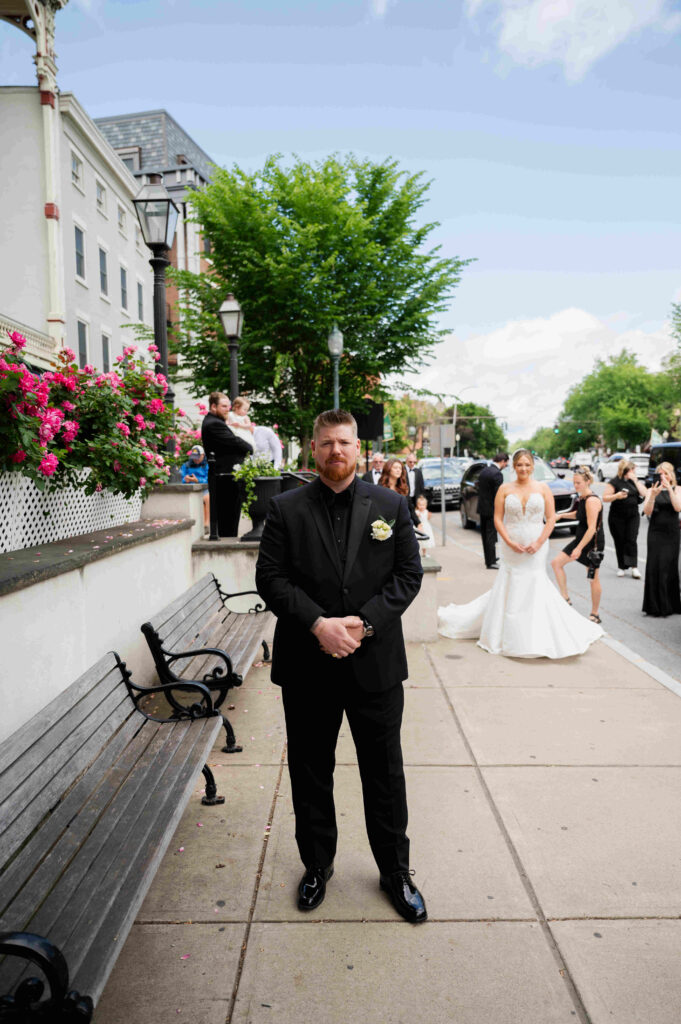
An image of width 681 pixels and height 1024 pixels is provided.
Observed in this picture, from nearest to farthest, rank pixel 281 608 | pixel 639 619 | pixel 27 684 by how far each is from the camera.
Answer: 1. pixel 281 608
2. pixel 27 684
3. pixel 639 619

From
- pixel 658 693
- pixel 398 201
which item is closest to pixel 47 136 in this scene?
pixel 398 201

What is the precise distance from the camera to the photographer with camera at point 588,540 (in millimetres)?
9117

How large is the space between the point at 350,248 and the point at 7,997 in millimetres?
20097

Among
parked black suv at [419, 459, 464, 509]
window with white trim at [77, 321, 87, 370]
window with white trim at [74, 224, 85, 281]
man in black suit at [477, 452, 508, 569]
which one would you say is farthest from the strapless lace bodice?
window with white trim at [74, 224, 85, 281]

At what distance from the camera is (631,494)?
12.4 m

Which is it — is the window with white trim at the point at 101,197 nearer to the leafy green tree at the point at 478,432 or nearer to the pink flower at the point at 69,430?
the pink flower at the point at 69,430

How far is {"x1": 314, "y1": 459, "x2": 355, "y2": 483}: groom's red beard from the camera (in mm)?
3127

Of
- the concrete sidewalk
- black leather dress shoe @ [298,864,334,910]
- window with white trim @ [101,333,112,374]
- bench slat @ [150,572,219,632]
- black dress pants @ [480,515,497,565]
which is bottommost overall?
the concrete sidewalk

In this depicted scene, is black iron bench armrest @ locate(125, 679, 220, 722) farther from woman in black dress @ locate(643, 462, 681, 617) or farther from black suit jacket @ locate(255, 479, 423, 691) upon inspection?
woman in black dress @ locate(643, 462, 681, 617)

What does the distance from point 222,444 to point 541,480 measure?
40.4 feet

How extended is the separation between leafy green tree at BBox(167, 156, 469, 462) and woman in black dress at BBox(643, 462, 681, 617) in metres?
12.5

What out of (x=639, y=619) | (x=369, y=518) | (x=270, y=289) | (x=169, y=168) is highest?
(x=169, y=168)

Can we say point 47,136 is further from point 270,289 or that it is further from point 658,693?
point 658,693

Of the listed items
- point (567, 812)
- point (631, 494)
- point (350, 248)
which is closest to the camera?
point (567, 812)
